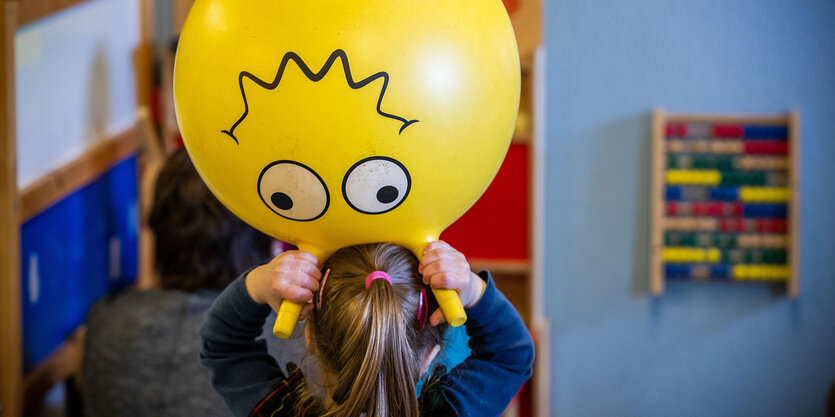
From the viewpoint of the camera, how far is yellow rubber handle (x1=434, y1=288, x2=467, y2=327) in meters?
0.56

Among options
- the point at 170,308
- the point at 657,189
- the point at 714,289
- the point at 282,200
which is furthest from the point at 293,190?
the point at 657,189

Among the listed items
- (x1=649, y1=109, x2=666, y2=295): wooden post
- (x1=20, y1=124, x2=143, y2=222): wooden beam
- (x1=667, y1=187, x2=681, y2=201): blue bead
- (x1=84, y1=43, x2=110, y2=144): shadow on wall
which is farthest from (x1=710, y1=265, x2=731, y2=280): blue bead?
(x1=84, y1=43, x2=110, y2=144): shadow on wall

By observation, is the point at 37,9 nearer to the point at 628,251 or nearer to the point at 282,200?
the point at 282,200

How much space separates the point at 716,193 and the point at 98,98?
1588 mm

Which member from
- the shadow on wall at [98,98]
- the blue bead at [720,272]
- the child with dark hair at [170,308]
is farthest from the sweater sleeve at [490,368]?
the shadow on wall at [98,98]

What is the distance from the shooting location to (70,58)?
1.64 metres

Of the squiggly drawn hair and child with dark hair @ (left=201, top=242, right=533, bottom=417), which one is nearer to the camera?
the squiggly drawn hair

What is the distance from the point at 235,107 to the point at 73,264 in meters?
1.40

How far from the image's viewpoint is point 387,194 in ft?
1.69

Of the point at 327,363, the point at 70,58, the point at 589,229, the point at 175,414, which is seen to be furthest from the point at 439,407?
the point at 70,58

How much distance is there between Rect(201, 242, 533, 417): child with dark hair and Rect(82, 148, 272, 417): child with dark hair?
0.44m

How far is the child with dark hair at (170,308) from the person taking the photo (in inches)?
46.8

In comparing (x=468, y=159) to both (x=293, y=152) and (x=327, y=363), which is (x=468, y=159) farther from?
(x=327, y=363)

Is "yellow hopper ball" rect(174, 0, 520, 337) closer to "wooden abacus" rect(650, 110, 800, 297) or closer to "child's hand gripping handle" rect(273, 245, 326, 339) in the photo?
"child's hand gripping handle" rect(273, 245, 326, 339)
